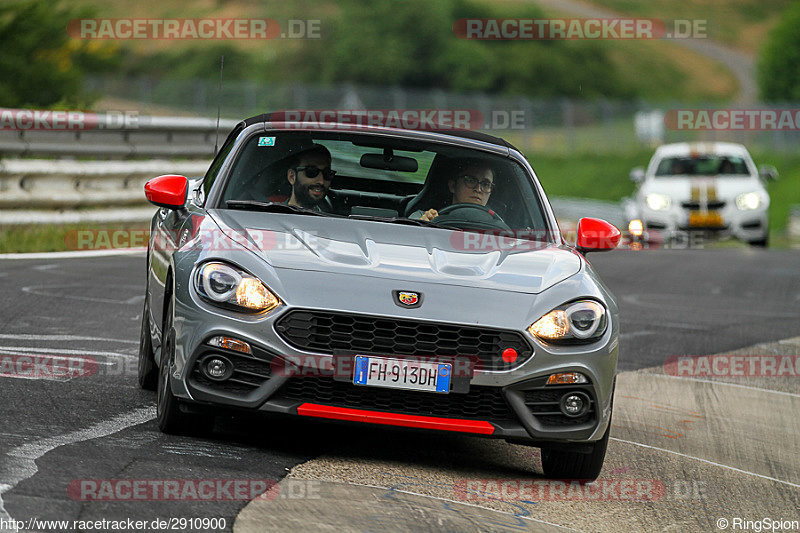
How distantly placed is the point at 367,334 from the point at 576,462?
3.90 feet

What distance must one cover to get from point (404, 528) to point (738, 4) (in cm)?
12060

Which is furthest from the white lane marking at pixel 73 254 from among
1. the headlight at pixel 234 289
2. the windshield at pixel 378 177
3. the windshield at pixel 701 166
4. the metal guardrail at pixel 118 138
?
the windshield at pixel 701 166

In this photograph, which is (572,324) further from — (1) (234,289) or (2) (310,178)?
(2) (310,178)

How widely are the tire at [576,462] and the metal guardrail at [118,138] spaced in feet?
31.3

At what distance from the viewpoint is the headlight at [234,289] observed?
615cm

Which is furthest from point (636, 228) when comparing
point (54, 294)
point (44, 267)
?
point (54, 294)

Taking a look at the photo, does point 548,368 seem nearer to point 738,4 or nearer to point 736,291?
point 736,291

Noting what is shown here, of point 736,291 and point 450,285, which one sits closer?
point 450,285

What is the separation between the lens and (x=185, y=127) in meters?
18.1

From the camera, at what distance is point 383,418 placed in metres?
6.15

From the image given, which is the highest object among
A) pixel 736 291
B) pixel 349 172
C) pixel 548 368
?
pixel 349 172

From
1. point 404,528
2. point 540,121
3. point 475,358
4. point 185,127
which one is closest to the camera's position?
point 404,528

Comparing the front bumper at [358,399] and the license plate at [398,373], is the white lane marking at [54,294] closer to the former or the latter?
the front bumper at [358,399]

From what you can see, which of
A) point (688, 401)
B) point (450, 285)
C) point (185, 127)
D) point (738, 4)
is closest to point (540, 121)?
point (185, 127)
